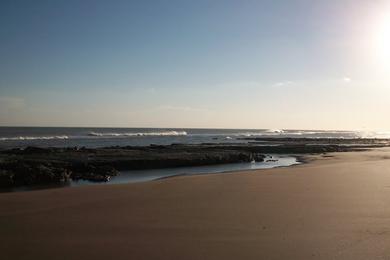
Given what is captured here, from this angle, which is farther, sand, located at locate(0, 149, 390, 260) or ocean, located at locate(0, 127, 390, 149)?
ocean, located at locate(0, 127, 390, 149)

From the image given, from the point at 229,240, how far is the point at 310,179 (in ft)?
35.4

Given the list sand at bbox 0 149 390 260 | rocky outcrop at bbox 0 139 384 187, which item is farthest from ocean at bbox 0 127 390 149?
sand at bbox 0 149 390 260

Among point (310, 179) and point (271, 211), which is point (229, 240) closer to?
point (271, 211)

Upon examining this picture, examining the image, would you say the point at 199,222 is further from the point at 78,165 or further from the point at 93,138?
the point at 93,138

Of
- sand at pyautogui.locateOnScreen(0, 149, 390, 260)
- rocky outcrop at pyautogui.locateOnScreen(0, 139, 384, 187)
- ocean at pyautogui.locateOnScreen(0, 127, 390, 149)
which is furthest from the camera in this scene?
ocean at pyautogui.locateOnScreen(0, 127, 390, 149)

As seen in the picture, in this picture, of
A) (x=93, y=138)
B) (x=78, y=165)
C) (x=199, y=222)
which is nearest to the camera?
(x=199, y=222)

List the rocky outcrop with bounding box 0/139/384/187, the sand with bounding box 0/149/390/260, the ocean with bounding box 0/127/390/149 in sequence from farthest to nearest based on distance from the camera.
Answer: the ocean with bounding box 0/127/390/149
the rocky outcrop with bounding box 0/139/384/187
the sand with bounding box 0/149/390/260

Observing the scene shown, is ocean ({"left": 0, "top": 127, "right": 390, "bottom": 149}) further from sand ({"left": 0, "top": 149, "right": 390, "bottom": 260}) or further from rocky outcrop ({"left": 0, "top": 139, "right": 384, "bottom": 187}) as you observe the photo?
sand ({"left": 0, "top": 149, "right": 390, "bottom": 260})

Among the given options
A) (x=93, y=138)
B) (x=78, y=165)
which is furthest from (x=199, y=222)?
(x=93, y=138)

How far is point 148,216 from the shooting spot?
10.9 m

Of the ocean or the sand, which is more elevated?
the ocean

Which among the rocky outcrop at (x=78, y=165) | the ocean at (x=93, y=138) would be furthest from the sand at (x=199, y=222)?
the ocean at (x=93, y=138)

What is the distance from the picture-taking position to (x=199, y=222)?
33.3 feet

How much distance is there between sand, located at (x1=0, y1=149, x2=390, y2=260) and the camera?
7914 millimetres
